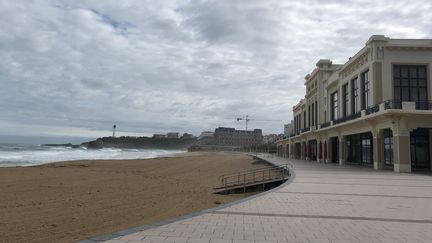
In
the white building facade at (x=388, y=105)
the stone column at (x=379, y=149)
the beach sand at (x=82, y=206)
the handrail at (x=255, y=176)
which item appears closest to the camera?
the beach sand at (x=82, y=206)

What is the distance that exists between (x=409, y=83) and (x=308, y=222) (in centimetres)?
2380

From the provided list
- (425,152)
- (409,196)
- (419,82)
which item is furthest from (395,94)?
(409,196)

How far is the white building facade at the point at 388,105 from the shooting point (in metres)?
25.1

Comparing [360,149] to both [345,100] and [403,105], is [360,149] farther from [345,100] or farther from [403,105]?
[403,105]

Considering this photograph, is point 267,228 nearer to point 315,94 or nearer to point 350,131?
point 350,131

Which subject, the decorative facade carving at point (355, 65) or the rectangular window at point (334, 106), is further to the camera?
the rectangular window at point (334, 106)

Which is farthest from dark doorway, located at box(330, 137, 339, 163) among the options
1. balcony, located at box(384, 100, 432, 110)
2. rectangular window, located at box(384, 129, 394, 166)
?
balcony, located at box(384, 100, 432, 110)

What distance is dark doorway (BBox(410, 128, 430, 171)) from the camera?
2794 centimetres

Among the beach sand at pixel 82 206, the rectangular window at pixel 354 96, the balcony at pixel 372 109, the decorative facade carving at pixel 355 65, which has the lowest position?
the beach sand at pixel 82 206

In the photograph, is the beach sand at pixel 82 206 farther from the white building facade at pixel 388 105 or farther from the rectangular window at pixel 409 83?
the rectangular window at pixel 409 83

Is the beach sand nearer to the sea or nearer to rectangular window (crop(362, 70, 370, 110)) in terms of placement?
rectangular window (crop(362, 70, 370, 110))

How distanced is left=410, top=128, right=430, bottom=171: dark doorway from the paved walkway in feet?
53.8

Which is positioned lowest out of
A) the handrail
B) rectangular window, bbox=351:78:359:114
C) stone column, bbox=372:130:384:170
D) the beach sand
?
the beach sand

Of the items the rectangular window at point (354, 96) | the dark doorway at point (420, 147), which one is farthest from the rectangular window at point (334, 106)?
the dark doorway at point (420, 147)
